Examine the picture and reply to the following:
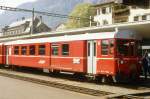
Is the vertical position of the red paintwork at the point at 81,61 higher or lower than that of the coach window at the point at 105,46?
lower

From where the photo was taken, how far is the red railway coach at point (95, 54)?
20500 mm

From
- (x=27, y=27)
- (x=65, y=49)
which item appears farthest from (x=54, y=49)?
(x=27, y=27)

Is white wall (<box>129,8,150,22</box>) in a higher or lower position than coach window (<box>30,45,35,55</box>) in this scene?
higher

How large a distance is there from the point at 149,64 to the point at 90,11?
230 ft

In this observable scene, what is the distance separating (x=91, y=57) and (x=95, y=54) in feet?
1.63

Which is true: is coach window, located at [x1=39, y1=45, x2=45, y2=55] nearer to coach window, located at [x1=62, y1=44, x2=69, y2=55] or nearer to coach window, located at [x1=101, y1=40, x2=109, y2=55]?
coach window, located at [x1=62, y1=44, x2=69, y2=55]

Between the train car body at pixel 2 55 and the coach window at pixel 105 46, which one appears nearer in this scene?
the coach window at pixel 105 46

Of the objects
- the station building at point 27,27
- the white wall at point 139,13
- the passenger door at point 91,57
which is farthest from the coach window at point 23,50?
the station building at point 27,27

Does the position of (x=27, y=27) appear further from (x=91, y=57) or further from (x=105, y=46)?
(x=105, y=46)

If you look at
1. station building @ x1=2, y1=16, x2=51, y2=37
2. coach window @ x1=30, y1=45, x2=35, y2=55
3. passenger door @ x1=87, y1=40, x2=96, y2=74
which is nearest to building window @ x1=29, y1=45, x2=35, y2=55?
coach window @ x1=30, y1=45, x2=35, y2=55

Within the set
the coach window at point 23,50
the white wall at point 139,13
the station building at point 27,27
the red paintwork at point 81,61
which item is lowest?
the red paintwork at point 81,61

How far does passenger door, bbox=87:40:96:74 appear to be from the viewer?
71.9 feet

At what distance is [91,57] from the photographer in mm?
22219

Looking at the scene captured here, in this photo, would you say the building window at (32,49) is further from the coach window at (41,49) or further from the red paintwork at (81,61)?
the coach window at (41,49)
